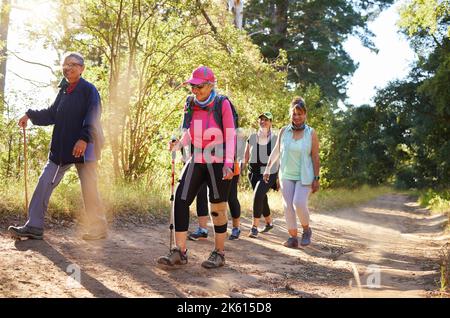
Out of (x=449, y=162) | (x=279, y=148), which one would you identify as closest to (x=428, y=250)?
(x=279, y=148)

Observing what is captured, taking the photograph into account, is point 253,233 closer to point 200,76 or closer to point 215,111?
point 215,111

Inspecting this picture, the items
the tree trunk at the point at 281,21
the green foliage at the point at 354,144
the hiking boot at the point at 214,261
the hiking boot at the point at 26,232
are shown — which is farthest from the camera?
the tree trunk at the point at 281,21

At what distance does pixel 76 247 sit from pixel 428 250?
5543 millimetres

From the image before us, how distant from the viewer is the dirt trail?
4555mm

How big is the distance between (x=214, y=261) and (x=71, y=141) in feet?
6.93

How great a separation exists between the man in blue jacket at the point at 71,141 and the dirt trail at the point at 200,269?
16.4 inches

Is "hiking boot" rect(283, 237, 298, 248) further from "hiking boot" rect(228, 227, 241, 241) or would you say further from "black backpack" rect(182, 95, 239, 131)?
"black backpack" rect(182, 95, 239, 131)

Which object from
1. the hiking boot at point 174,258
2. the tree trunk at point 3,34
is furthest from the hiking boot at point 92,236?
the tree trunk at point 3,34

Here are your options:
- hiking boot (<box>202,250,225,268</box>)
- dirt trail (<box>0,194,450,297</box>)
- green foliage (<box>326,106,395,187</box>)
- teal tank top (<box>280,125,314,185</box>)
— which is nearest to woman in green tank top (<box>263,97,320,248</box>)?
teal tank top (<box>280,125,314,185</box>)

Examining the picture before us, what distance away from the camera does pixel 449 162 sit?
70.6 feet

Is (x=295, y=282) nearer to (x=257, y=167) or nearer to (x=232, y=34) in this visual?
(x=257, y=167)

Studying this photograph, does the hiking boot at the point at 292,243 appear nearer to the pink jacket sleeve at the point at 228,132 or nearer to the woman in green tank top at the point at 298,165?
the woman in green tank top at the point at 298,165

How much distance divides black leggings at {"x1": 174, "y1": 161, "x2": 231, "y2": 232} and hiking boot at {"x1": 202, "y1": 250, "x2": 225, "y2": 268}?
1.53 ft

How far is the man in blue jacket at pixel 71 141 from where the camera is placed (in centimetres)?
595
